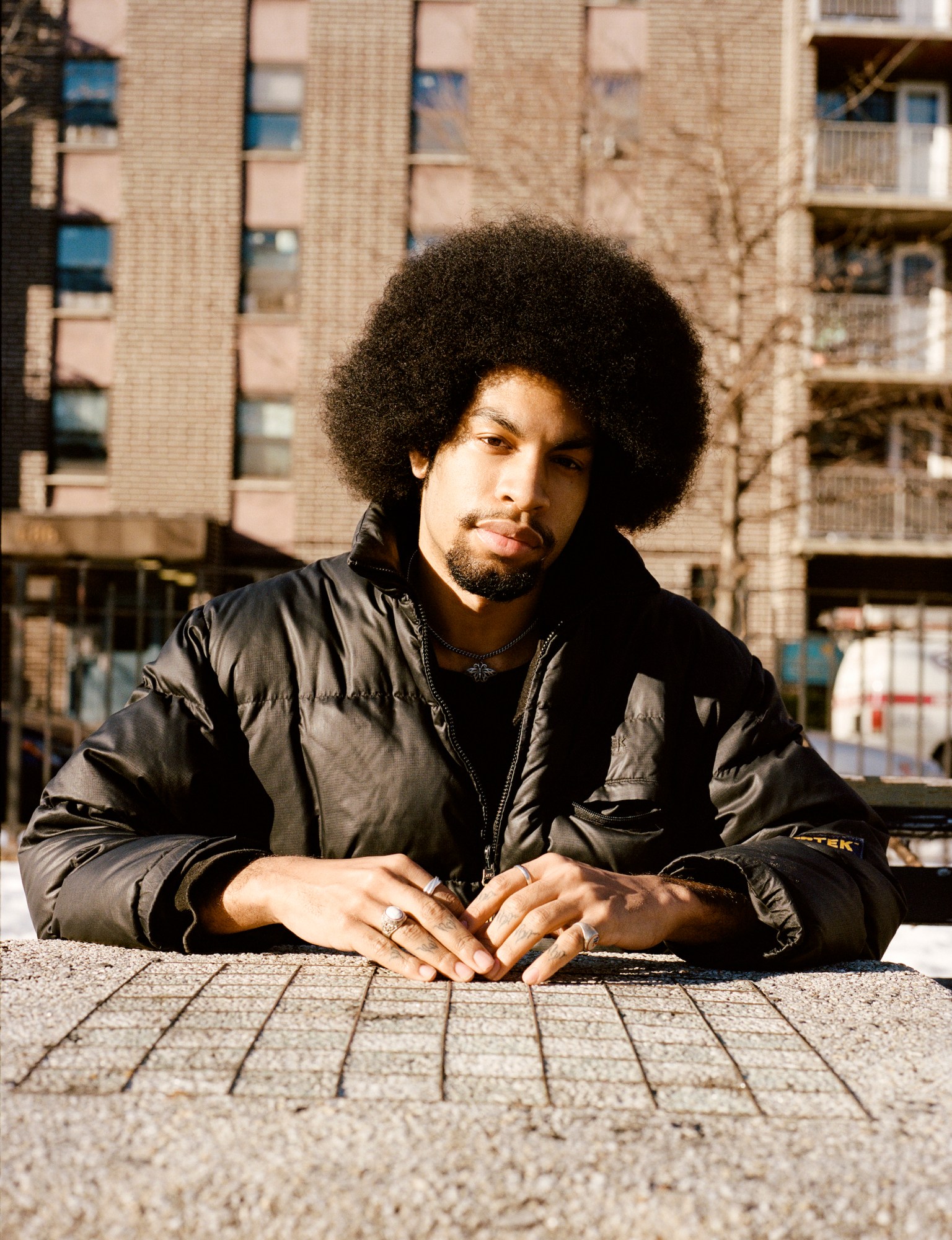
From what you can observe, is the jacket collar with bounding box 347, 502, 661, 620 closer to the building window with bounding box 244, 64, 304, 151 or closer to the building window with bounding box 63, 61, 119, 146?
the building window with bounding box 244, 64, 304, 151

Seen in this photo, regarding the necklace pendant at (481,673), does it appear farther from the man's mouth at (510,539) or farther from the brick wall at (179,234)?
the brick wall at (179,234)

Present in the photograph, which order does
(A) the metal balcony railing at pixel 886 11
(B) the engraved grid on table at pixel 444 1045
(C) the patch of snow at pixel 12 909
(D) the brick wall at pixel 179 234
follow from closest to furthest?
(B) the engraved grid on table at pixel 444 1045
(C) the patch of snow at pixel 12 909
(D) the brick wall at pixel 179 234
(A) the metal balcony railing at pixel 886 11

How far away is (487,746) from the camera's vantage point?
2363mm

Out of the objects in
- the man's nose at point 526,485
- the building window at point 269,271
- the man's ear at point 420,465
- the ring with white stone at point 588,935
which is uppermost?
the building window at point 269,271

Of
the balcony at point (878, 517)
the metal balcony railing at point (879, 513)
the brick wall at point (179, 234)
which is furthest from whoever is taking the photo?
the metal balcony railing at point (879, 513)

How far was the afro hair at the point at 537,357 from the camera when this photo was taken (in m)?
2.66

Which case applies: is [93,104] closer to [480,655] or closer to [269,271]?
[269,271]

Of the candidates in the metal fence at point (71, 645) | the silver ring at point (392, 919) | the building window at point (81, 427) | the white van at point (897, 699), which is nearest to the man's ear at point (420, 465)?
the silver ring at point (392, 919)

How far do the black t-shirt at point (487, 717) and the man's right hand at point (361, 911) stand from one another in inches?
23.3

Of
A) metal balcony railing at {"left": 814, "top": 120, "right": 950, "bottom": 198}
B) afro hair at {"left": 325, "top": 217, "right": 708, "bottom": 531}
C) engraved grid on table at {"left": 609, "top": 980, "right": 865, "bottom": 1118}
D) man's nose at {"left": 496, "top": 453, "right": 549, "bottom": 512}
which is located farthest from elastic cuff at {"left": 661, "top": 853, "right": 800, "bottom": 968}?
metal balcony railing at {"left": 814, "top": 120, "right": 950, "bottom": 198}

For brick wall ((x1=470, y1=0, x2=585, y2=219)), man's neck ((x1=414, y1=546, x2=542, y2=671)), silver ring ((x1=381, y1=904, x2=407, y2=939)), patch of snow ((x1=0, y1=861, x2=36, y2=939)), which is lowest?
patch of snow ((x1=0, y1=861, x2=36, y2=939))

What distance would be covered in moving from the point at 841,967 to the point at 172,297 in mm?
17589

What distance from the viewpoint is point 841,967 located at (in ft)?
5.88

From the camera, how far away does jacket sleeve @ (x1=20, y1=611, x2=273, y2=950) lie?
1.77 metres
